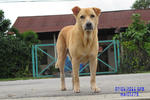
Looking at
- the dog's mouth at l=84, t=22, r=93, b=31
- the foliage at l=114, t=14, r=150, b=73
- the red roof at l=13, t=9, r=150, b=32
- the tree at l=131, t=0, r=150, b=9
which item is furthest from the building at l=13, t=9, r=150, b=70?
the tree at l=131, t=0, r=150, b=9

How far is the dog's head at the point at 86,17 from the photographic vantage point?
3637 millimetres

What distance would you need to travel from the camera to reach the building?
1677cm

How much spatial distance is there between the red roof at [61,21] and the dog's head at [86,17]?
41.8ft

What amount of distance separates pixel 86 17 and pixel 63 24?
48.3ft

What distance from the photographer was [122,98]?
120 inches

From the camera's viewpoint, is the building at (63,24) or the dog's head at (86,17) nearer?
the dog's head at (86,17)

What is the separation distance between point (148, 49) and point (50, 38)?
30.0ft

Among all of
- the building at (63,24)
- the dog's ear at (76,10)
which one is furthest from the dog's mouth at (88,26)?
the building at (63,24)

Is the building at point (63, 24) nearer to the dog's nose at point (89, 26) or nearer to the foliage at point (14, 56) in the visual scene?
the foliage at point (14, 56)

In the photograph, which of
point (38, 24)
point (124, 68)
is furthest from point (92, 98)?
point (38, 24)

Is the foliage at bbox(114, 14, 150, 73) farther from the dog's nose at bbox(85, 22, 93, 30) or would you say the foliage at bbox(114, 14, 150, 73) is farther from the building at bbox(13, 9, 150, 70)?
the dog's nose at bbox(85, 22, 93, 30)

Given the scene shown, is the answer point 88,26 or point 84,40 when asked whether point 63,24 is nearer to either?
point 84,40

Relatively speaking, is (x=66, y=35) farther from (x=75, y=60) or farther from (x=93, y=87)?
(x=93, y=87)

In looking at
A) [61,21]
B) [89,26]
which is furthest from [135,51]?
[89,26]
